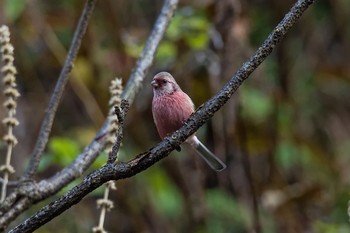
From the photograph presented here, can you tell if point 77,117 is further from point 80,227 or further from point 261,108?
point 261,108

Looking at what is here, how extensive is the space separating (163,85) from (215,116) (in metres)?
2.45

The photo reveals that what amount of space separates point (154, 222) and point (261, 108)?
107 cm

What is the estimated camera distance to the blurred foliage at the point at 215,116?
4207 millimetres

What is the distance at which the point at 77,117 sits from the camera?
17.7ft

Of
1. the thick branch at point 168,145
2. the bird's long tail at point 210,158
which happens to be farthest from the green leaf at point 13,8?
the thick branch at point 168,145

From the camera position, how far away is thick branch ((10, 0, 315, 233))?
147 cm

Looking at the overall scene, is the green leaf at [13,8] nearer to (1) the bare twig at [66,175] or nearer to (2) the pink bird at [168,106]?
(1) the bare twig at [66,175]

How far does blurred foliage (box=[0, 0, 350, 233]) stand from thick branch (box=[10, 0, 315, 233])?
7.12ft

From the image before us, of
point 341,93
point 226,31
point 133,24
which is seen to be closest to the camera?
point 226,31

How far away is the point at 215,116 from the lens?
4566 mm

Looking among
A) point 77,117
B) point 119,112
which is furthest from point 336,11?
point 119,112

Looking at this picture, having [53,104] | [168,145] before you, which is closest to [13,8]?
[53,104]

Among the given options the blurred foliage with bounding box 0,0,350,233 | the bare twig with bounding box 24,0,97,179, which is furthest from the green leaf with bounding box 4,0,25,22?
the bare twig with bounding box 24,0,97,179

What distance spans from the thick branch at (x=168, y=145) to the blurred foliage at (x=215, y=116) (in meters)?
2.17
